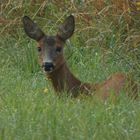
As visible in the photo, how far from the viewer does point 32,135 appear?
19.4 feet

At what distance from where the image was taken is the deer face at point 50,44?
342 inches

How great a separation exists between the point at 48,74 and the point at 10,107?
1.63 metres

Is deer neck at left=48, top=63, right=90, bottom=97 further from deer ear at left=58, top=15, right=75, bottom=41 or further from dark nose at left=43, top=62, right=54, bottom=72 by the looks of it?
deer ear at left=58, top=15, right=75, bottom=41

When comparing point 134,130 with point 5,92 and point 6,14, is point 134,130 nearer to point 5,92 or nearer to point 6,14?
point 5,92

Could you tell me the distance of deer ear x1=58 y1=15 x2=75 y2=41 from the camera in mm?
9164

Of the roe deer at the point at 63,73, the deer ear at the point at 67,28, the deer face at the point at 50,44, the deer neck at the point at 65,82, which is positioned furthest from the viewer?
the deer ear at the point at 67,28

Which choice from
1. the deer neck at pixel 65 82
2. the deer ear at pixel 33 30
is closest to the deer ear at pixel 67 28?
the deer ear at pixel 33 30

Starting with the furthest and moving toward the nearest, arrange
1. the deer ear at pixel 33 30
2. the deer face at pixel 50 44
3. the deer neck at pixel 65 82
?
the deer ear at pixel 33 30 → the deer face at pixel 50 44 → the deer neck at pixel 65 82

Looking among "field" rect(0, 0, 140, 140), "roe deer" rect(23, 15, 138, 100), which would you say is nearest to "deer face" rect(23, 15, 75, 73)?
"roe deer" rect(23, 15, 138, 100)

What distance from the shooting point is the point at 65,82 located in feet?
28.0

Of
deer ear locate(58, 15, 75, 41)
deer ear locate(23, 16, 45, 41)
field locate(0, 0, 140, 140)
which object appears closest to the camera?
field locate(0, 0, 140, 140)

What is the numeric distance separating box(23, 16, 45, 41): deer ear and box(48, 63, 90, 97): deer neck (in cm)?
54

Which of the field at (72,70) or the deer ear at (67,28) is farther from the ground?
the deer ear at (67,28)

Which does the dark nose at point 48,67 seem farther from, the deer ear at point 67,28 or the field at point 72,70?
the deer ear at point 67,28
